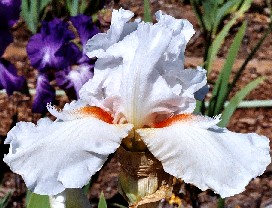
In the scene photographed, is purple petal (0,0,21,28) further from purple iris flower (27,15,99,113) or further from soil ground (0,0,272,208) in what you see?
soil ground (0,0,272,208)

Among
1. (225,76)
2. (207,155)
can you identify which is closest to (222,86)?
(225,76)

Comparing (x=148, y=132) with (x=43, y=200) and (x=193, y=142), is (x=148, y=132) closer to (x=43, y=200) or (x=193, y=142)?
(x=193, y=142)

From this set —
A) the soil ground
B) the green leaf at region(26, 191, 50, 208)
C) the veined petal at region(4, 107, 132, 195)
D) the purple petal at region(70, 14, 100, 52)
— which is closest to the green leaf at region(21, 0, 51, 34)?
the soil ground

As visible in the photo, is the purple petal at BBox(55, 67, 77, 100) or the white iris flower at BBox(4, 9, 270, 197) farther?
the purple petal at BBox(55, 67, 77, 100)

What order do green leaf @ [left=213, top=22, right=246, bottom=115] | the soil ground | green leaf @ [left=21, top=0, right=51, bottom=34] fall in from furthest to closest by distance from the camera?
1. green leaf @ [left=21, top=0, right=51, bottom=34]
2. the soil ground
3. green leaf @ [left=213, top=22, right=246, bottom=115]

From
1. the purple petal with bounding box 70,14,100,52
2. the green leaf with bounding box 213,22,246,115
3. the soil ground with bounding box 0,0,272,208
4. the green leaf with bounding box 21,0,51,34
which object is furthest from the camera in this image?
the green leaf with bounding box 21,0,51,34

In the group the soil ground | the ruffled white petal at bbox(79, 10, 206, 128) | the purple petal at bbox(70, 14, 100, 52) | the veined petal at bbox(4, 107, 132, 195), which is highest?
the ruffled white petal at bbox(79, 10, 206, 128)

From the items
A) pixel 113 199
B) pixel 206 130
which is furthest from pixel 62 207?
pixel 113 199
